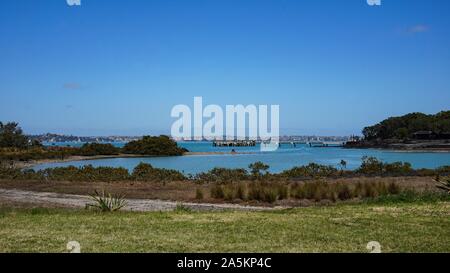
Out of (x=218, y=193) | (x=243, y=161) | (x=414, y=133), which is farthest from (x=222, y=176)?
(x=414, y=133)

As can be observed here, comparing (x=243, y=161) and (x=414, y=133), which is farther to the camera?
(x=414, y=133)

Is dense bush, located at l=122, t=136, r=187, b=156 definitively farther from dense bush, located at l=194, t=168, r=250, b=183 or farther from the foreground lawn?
the foreground lawn

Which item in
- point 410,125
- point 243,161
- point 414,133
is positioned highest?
point 410,125

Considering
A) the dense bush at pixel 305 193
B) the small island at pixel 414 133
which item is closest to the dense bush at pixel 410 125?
the small island at pixel 414 133

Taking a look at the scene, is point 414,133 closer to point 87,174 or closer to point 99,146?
point 99,146

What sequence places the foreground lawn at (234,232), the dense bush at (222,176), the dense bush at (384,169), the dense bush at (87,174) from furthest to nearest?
the dense bush at (384,169), the dense bush at (87,174), the dense bush at (222,176), the foreground lawn at (234,232)

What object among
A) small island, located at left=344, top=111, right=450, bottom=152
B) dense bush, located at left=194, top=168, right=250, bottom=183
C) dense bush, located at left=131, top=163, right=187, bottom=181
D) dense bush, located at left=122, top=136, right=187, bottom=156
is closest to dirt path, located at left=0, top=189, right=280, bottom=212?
dense bush, located at left=131, top=163, right=187, bottom=181

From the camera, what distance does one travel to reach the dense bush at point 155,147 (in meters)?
117

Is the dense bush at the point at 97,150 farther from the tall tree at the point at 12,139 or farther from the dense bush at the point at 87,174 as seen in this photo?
the dense bush at the point at 87,174

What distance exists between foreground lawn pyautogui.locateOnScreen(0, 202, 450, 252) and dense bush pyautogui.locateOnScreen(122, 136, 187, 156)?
103 meters

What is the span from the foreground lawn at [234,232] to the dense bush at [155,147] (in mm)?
102534

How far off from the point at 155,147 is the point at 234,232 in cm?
10736

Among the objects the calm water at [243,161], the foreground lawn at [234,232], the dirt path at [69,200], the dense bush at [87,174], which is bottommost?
the calm water at [243,161]

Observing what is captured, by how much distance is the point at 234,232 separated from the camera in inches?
419
